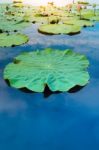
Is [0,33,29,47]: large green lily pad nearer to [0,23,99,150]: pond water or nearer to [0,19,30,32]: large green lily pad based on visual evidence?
[0,19,30,32]: large green lily pad

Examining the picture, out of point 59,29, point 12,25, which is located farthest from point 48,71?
point 12,25

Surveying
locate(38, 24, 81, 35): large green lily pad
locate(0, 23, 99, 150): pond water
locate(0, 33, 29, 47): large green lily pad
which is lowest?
locate(0, 23, 99, 150): pond water

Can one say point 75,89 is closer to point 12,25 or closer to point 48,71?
point 48,71

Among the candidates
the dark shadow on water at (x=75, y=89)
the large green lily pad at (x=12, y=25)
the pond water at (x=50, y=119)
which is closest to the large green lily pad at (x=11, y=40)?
the large green lily pad at (x=12, y=25)

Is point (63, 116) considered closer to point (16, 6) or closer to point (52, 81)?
point (52, 81)

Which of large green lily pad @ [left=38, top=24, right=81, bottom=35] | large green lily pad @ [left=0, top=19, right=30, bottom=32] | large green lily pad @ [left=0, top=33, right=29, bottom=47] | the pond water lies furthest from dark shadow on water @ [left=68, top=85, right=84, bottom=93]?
large green lily pad @ [left=0, top=19, right=30, bottom=32]

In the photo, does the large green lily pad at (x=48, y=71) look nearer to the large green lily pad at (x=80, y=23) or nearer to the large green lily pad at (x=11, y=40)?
the large green lily pad at (x=11, y=40)
